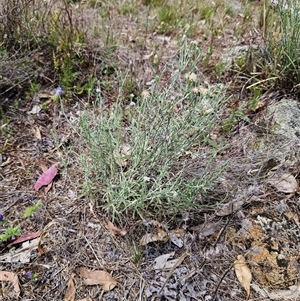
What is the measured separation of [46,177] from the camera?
210 cm

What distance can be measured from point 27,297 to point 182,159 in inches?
41.0

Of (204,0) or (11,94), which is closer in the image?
(11,94)

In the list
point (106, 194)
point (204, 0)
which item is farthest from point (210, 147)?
point (204, 0)

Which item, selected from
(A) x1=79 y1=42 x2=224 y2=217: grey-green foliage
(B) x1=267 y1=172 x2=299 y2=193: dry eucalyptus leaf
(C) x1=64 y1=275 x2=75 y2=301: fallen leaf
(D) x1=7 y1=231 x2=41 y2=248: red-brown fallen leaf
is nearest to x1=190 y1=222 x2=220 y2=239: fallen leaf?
(A) x1=79 y1=42 x2=224 y2=217: grey-green foliage

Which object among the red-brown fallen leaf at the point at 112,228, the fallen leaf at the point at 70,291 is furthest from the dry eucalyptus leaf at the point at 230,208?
the fallen leaf at the point at 70,291

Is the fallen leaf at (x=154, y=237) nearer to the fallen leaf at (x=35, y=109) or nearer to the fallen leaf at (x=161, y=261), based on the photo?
the fallen leaf at (x=161, y=261)

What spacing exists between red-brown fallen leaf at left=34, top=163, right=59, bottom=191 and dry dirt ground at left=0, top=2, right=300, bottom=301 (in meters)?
0.03

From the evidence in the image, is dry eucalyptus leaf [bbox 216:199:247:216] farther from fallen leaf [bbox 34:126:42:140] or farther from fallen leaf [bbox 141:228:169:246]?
fallen leaf [bbox 34:126:42:140]

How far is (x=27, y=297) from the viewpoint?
166cm

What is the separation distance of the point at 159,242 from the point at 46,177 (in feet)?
2.50

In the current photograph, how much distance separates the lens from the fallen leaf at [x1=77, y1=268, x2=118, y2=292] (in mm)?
1701

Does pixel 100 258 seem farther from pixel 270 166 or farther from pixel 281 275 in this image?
pixel 270 166

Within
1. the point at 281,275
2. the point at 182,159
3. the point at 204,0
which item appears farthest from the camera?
the point at 204,0

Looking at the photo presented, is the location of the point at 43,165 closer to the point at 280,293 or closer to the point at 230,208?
the point at 230,208
